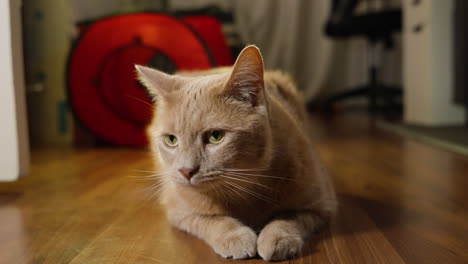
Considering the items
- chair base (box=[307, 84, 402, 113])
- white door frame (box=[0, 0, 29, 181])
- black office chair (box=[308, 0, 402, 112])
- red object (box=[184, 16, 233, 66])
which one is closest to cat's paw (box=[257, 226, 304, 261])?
white door frame (box=[0, 0, 29, 181])

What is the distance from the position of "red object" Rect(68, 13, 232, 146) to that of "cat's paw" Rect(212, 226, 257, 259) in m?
1.49

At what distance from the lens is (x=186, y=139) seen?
0.95 meters

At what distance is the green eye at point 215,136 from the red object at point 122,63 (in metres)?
1.40

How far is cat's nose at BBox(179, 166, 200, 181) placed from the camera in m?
0.91

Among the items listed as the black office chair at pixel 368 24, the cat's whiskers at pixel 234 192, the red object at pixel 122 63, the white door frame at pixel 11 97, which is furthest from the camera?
the black office chair at pixel 368 24

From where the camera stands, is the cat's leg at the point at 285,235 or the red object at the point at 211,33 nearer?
the cat's leg at the point at 285,235

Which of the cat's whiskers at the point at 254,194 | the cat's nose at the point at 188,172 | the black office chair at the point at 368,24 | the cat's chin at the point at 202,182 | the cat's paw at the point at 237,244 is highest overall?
the black office chair at the point at 368,24

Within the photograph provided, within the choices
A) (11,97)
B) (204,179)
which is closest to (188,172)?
(204,179)

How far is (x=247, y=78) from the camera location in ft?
3.15

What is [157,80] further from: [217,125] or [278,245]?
[278,245]

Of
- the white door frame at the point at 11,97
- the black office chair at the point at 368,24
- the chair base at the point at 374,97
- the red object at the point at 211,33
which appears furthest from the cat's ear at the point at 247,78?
the chair base at the point at 374,97

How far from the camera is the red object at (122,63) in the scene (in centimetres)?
237

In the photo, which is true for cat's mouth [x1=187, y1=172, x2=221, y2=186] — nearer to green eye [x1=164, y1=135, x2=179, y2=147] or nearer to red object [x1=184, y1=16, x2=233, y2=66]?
green eye [x1=164, y1=135, x2=179, y2=147]

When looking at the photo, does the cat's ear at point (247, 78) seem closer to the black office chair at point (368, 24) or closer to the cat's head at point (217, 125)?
the cat's head at point (217, 125)
